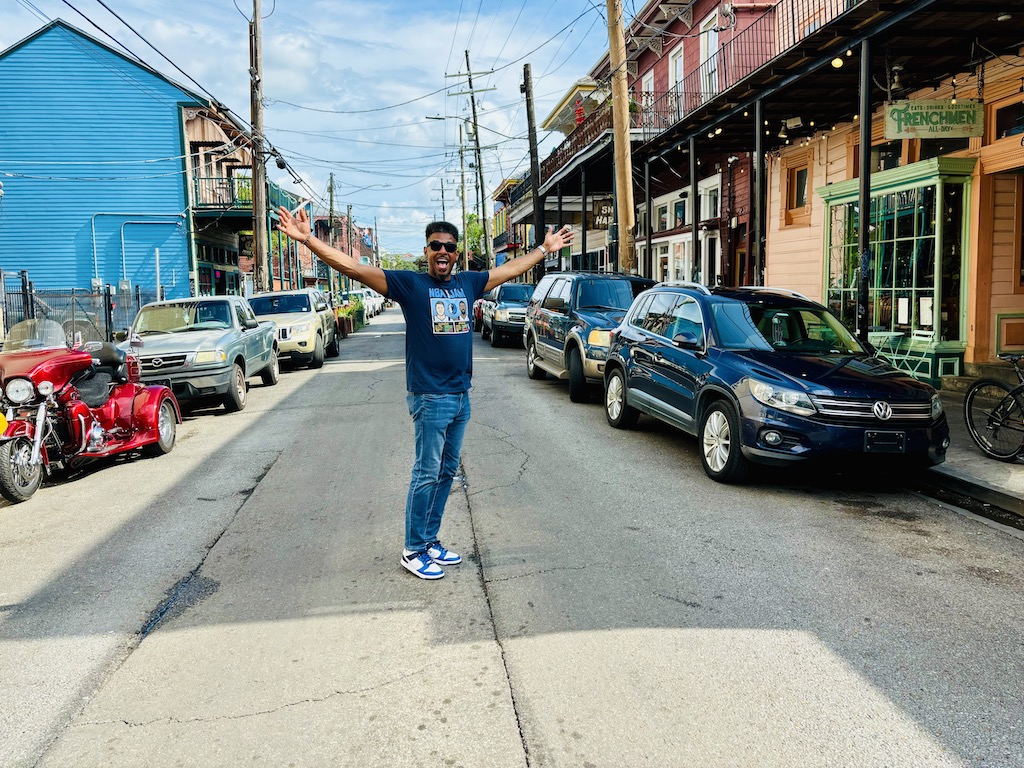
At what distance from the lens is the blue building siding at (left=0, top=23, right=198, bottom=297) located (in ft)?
96.3

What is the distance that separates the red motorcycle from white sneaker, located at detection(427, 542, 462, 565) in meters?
3.77

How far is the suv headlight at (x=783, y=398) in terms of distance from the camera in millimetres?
6656

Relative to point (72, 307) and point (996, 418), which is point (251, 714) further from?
point (72, 307)

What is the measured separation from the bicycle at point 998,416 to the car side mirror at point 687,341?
9.03ft

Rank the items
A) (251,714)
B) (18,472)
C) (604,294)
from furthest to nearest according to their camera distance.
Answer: (604,294), (18,472), (251,714)

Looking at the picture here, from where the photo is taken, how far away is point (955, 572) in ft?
16.5

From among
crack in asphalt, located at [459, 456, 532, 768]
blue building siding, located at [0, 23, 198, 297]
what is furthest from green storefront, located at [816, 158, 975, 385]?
blue building siding, located at [0, 23, 198, 297]

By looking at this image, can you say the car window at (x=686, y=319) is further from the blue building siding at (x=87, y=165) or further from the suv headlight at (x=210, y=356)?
the blue building siding at (x=87, y=165)

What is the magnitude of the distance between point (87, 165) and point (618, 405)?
88.2 ft

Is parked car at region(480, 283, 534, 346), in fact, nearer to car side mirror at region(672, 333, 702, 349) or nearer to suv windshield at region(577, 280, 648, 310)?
suv windshield at region(577, 280, 648, 310)

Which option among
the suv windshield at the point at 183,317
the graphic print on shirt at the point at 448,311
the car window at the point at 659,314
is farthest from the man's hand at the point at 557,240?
the suv windshield at the point at 183,317

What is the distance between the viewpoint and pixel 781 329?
8.12 metres

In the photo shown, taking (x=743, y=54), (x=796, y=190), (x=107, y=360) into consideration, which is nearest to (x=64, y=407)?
(x=107, y=360)

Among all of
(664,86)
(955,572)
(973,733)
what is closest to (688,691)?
(973,733)
